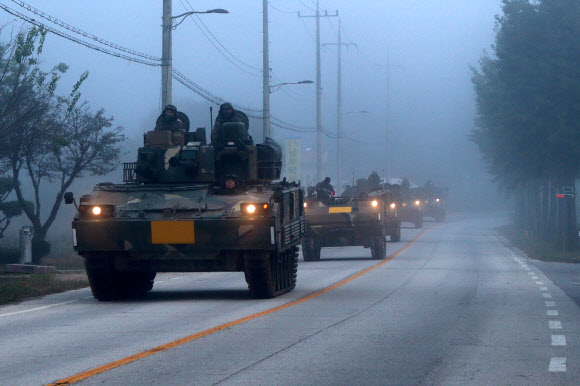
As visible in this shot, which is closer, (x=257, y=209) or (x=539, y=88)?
(x=257, y=209)

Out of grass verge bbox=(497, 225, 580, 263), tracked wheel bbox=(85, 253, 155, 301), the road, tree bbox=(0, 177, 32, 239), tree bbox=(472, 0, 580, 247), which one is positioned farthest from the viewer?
tree bbox=(472, 0, 580, 247)

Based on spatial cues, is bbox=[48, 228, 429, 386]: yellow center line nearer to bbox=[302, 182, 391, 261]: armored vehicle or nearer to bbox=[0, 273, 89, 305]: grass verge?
bbox=[0, 273, 89, 305]: grass verge

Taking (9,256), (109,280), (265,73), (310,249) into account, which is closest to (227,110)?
(109,280)

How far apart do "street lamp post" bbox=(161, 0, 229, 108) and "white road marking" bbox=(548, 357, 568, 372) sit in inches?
717

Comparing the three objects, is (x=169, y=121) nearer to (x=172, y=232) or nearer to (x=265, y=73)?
(x=172, y=232)

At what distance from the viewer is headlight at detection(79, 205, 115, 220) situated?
1525 centimetres

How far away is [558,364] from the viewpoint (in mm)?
9359

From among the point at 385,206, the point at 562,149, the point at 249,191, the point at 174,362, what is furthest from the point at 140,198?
the point at 562,149

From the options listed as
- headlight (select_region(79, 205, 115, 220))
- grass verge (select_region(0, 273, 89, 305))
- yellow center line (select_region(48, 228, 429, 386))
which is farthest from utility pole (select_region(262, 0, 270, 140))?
headlight (select_region(79, 205, 115, 220))

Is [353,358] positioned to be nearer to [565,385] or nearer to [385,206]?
[565,385]

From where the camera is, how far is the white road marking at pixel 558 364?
9.08 meters

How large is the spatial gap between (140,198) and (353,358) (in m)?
6.84

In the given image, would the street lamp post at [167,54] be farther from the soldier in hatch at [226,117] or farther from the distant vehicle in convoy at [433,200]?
the distant vehicle in convoy at [433,200]

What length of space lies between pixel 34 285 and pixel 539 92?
2225cm
